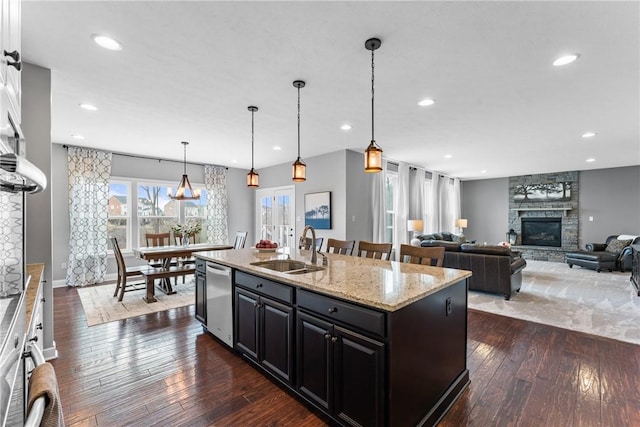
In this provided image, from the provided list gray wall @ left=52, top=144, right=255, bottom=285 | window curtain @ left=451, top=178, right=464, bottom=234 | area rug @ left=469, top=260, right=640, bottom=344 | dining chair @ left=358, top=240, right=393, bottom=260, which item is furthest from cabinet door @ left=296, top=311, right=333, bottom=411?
window curtain @ left=451, top=178, right=464, bottom=234

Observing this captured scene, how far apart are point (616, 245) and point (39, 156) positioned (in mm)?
10630

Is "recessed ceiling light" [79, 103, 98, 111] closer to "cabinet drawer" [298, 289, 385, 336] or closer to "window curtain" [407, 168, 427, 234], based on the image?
"cabinet drawer" [298, 289, 385, 336]

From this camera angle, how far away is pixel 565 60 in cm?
253

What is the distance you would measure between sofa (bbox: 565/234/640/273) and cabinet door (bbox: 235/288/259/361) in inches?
316

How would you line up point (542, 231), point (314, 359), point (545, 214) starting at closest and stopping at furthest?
point (314, 359), point (545, 214), point (542, 231)

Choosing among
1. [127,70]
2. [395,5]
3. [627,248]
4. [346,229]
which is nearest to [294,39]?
[395,5]

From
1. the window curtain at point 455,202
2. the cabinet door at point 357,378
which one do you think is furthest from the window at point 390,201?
the cabinet door at point 357,378

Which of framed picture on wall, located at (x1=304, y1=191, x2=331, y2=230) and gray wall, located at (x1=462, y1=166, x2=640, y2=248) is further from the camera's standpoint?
gray wall, located at (x1=462, y1=166, x2=640, y2=248)

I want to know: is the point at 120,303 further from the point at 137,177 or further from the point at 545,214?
the point at 545,214

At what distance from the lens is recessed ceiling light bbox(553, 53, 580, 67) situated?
96.9 inches

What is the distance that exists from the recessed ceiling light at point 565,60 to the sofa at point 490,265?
2895 mm

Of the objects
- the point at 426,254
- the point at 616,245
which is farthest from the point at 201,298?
the point at 616,245

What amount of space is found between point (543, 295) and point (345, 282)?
465cm

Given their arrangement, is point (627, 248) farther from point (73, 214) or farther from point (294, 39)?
point (73, 214)
